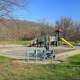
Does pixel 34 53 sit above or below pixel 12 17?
below

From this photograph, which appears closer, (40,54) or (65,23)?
(40,54)

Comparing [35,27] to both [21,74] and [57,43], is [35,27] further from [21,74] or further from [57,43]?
[21,74]

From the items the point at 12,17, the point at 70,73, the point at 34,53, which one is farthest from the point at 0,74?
the point at 34,53

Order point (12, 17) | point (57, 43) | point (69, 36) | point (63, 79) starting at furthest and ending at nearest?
point (69, 36), point (57, 43), point (12, 17), point (63, 79)

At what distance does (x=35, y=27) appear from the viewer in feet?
236

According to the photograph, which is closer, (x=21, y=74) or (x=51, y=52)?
(x=21, y=74)

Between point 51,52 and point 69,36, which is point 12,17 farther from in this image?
point 69,36

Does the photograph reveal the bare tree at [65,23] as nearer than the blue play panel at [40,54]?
No

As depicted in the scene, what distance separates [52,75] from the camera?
12.6m

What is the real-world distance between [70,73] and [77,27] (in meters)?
69.4

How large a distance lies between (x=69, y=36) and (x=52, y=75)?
56242 mm

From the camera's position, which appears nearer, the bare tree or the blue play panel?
the blue play panel

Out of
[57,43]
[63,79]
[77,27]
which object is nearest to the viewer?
[63,79]

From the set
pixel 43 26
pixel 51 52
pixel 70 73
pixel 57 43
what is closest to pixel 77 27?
pixel 43 26
